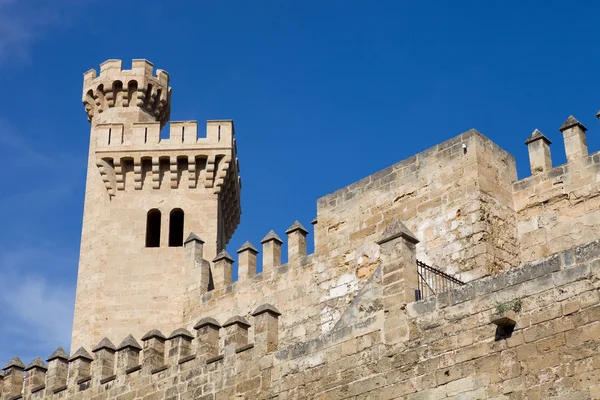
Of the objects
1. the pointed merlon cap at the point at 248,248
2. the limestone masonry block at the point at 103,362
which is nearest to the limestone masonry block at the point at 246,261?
the pointed merlon cap at the point at 248,248

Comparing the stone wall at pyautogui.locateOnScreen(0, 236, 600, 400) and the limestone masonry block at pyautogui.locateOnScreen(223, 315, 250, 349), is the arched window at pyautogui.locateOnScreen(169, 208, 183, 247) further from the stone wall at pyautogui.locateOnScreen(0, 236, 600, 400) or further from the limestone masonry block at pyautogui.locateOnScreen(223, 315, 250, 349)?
the limestone masonry block at pyautogui.locateOnScreen(223, 315, 250, 349)

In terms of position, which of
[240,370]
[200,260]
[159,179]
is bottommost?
[240,370]

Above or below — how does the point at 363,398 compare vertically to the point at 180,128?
below

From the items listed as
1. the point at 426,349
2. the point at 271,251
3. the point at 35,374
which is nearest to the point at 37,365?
the point at 35,374

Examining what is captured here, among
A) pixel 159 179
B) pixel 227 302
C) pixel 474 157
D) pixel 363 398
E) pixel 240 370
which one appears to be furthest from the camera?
pixel 159 179

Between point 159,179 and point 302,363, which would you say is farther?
point 159,179

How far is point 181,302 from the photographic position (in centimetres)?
2258

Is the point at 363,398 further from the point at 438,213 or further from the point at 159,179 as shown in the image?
the point at 159,179

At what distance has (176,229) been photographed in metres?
25.0

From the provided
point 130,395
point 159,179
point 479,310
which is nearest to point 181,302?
point 159,179

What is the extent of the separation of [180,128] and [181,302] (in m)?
4.82

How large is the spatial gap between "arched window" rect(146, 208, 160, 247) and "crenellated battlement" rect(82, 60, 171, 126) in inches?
132

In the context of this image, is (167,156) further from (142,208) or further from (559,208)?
(559,208)

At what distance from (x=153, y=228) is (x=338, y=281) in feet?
24.1
